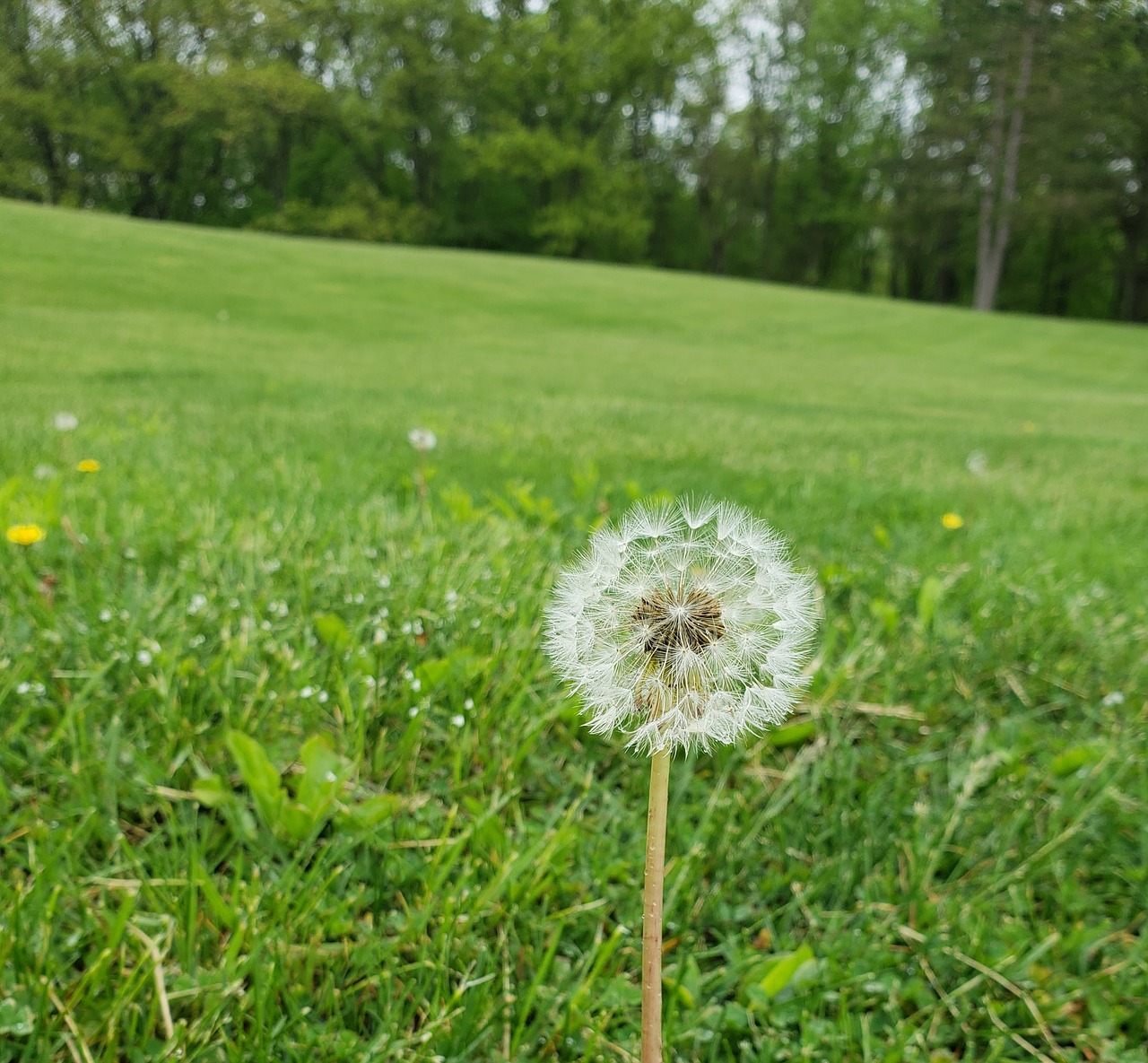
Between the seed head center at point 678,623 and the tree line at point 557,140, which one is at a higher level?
the tree line at point 557,140

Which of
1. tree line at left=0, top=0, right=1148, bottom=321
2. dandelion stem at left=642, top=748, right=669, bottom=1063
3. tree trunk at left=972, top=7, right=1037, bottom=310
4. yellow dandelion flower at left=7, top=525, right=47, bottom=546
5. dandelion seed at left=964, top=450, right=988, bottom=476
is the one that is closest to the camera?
dandelion stem at left=642, top=748, right=669, bottom=1063

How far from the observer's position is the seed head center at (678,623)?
671mm

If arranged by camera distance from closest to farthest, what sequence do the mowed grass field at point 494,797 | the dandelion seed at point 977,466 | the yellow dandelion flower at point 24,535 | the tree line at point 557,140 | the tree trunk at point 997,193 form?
the mowed grass field at point 494,797, the yellow dandelion flower at point 24,535, the dandelion seed at point 977,466, the tree trunk at point 997,193, the tree line at point 557,140

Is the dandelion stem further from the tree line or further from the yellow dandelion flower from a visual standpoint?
the tree line

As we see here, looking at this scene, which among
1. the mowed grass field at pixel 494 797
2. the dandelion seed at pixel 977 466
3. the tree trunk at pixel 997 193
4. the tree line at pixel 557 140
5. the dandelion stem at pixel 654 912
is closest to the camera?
the dandelion stem at pixel 654 912

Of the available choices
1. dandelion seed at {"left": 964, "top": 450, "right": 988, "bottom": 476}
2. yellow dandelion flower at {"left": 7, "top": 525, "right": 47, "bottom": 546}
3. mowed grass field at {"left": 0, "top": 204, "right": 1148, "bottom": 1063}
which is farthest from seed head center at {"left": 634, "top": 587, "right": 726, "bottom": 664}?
dandelion seed at {"left": 964, "top": 450, "right": 988, "bottom": 476}

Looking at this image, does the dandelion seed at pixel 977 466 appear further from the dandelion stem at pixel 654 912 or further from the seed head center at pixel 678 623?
the dandelion stem at pixel 654 912

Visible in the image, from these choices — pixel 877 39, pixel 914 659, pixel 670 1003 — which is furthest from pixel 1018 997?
pixel 877 39

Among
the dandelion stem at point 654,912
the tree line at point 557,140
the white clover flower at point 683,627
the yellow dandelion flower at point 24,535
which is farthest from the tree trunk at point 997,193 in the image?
the dandelion stem at point 654,912

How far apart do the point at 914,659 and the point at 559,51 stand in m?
53.1

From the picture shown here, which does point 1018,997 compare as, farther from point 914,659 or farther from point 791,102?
point 791,102

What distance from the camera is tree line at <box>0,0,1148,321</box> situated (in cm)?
4200

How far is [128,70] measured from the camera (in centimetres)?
4397

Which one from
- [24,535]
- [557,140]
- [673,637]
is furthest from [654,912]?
[557,140]
